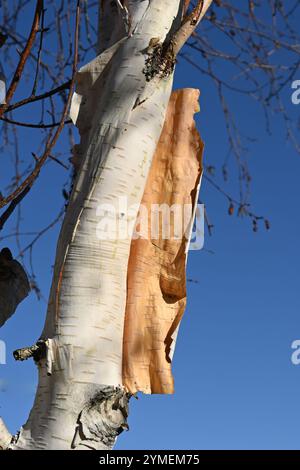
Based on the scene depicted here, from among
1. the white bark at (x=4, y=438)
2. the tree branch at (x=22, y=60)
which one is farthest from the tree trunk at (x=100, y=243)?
the tree branch at (x=22, y=60)

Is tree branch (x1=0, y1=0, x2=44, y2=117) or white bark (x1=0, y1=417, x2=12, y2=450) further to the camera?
tree branch (x1=0, y1=0, x2=44, y2=117)

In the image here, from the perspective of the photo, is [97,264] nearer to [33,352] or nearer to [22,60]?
[33,352]

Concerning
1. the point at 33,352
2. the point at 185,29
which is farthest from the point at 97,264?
the point at 185,29

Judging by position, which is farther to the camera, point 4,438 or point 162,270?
point 162,270

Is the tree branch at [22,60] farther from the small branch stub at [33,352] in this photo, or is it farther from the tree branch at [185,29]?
the small branch stub at [33,352]

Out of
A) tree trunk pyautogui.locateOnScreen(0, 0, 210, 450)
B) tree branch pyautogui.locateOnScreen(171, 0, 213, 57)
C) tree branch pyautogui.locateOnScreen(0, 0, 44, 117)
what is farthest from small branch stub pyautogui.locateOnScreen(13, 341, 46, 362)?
tree branch pyautogui.locateOnScreen(171, 0, 213, 57)

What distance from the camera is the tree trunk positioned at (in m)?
1.18

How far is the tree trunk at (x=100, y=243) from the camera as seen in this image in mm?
1183

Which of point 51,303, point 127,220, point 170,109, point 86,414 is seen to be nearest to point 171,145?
point 170,109

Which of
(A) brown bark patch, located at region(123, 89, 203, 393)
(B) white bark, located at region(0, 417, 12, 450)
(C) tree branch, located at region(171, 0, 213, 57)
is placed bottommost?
(B) white bark, located at region(0, 417, 12, 450)

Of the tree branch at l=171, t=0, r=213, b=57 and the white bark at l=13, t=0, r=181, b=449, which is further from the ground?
the tree branch at l=171, t=0, r=213, b=57

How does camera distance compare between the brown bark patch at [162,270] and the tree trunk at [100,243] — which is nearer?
the tree trunk at [100,243]

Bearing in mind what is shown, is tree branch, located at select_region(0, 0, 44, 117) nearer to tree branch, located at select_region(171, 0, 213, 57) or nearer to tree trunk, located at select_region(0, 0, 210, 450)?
tree trunk, located at select_region(0, 0, 210, 450)

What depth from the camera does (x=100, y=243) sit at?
1.27 metres
